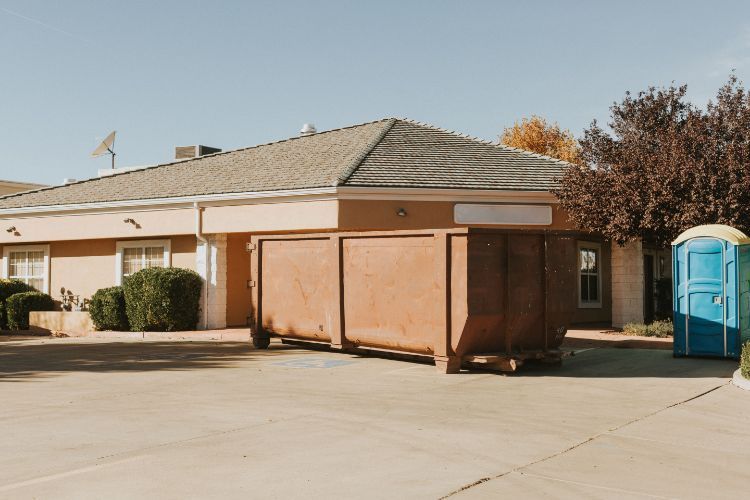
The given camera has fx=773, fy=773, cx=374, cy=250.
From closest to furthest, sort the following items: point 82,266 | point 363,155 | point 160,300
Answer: point 160,300, point 363,155, point 82,266

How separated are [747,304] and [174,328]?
44.9 feet

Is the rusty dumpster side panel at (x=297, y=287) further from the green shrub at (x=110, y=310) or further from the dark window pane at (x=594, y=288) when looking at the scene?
the dark window pane at (x=594, y=288)

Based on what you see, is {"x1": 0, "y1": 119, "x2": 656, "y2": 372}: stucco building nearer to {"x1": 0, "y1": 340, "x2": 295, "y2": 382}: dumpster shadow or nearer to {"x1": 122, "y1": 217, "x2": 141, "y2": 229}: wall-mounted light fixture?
{"x1": 122, "y1": 217, "x2": 141, "y2": 229}: wall-mounted light fixture

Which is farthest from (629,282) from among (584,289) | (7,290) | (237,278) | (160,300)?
(7,290)

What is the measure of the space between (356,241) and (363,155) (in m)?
9.08

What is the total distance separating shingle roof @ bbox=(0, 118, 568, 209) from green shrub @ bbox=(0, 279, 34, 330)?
271 cm

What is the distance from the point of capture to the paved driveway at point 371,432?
5656mm

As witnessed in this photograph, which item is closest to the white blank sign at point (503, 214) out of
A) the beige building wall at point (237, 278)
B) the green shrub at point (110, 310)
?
the beige building wall at point (237, 278)

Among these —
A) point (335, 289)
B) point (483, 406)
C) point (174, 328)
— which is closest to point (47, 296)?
point (174, 328)

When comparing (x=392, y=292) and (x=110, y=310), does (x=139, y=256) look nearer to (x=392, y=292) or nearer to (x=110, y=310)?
(x=110, y=310)

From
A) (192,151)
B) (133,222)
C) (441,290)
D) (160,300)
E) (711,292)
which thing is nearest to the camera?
(441,290)

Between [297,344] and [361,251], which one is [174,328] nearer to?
[297,344]

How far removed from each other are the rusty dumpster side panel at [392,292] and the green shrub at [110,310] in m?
9.81

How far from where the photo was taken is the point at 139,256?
76.0ft
